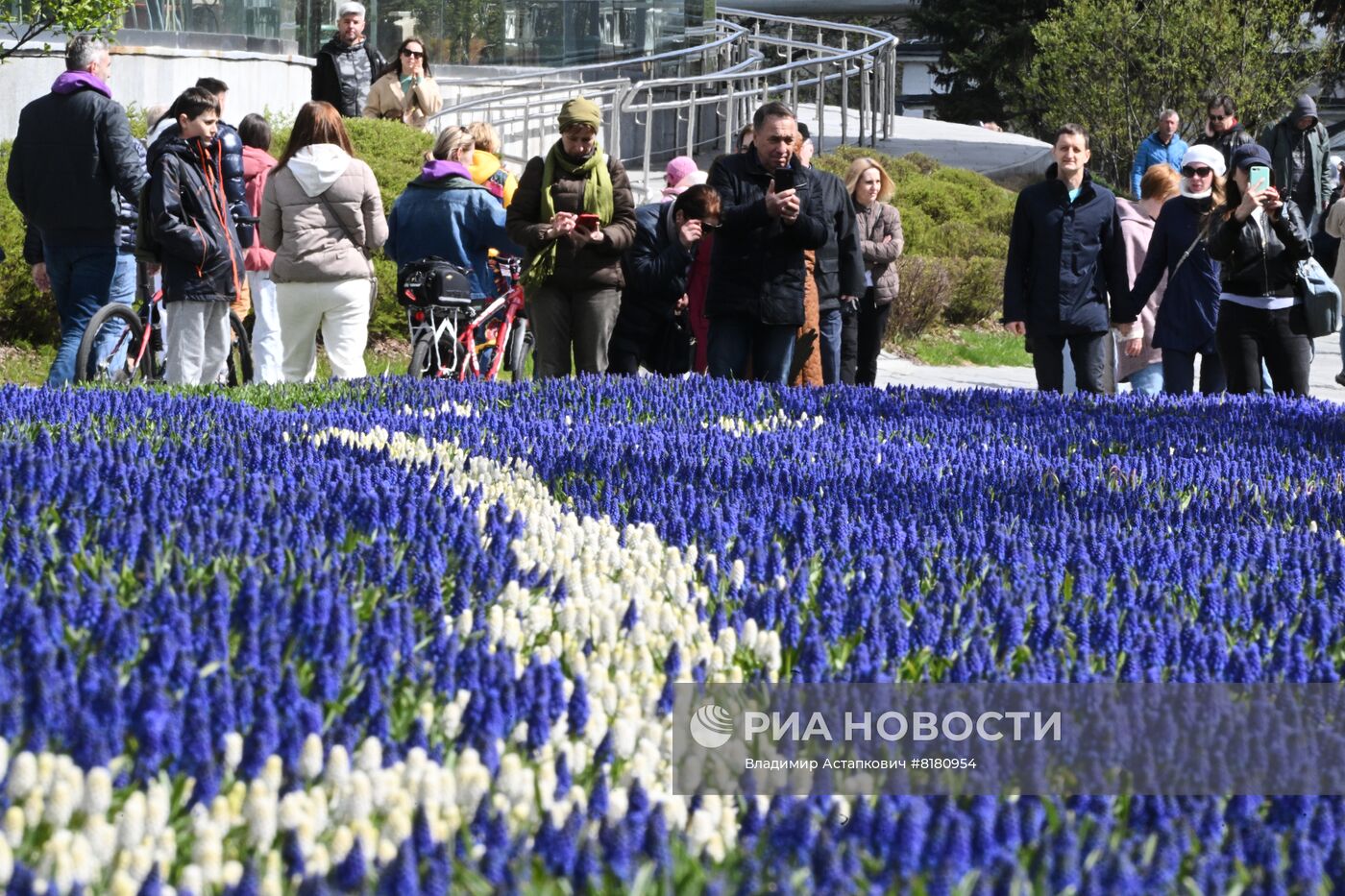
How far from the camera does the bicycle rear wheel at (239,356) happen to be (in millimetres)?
10859

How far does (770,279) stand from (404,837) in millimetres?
7024

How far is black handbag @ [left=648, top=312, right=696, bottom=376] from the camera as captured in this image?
1130 centimetres

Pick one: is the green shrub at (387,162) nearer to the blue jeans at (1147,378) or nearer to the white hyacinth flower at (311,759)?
the blue jeans at (1147,378)

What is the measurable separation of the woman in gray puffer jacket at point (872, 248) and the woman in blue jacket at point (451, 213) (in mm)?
2383

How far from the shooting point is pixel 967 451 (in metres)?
6.64

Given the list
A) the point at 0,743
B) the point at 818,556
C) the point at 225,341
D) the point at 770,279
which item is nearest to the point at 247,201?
the point at 225,341

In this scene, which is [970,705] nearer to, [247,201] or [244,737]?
[244,737]

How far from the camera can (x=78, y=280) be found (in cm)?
998

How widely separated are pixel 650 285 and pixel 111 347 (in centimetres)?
304

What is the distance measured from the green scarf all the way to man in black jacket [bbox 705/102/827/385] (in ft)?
2.99

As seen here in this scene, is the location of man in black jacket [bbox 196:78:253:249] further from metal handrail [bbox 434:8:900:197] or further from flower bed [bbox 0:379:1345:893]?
metal handrail [bbox 434:8:900:197]

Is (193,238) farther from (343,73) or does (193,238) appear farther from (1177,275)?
(343,73)

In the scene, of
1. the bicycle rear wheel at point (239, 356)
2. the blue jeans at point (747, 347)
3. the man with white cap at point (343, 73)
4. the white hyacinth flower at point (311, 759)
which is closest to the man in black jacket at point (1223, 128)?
the man with white cap at point (343, 73)

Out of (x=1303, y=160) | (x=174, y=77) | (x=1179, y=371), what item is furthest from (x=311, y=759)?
(x=174, y=77)
